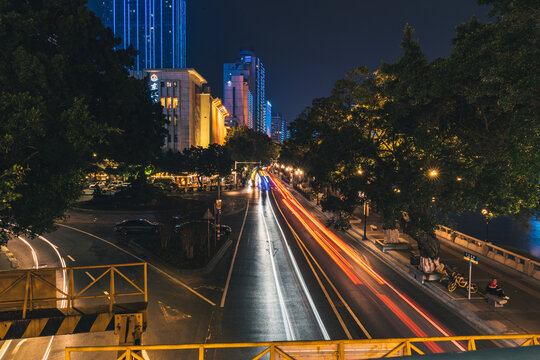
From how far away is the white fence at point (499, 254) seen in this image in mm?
19750

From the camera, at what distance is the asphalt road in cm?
1296

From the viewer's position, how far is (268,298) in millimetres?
16734

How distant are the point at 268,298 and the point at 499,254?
56.8 ft

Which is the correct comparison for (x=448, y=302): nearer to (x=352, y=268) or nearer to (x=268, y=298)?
(x=352, y=268)

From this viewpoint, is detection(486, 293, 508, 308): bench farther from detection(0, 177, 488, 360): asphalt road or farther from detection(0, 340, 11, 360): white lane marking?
detection(0, 340, 11, 360): white lane marking

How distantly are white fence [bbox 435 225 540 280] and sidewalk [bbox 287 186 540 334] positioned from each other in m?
0.42

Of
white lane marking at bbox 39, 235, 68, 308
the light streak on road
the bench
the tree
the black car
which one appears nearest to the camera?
the tree

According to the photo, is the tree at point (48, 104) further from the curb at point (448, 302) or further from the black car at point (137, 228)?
the black car at point (137, 228)

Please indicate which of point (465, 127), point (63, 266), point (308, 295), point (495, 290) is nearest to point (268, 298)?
point (308, 295)

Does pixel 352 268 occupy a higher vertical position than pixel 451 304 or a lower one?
higher

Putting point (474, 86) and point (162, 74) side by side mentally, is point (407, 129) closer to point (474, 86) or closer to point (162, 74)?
point (474, 86)

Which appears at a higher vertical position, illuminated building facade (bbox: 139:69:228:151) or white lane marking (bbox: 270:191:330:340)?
illuminated building facade (bbox: 139:69:228:151)

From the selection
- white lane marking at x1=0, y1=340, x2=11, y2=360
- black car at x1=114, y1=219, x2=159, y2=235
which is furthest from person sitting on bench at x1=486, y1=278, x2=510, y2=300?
black car at x1=114, y1=219, x2=159, y2=235

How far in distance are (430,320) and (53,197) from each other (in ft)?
51.0
